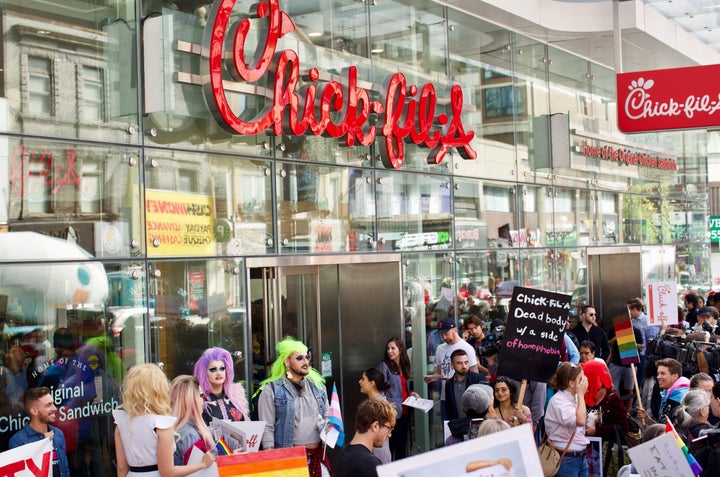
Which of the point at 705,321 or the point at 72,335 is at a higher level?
the point at 72,335

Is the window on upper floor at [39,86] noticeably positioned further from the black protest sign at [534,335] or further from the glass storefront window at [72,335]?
the black protest sign at [534,335]

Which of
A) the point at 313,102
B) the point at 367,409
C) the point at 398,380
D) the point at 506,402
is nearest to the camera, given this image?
the point at 367,409

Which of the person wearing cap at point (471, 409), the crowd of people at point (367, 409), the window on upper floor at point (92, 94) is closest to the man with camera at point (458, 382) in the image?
the crowd of people at point (367, 409)

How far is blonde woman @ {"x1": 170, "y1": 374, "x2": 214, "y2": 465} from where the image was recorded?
6.14 meters

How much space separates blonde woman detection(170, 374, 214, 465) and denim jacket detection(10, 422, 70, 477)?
55.2 inches

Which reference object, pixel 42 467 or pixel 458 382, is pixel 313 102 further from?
pixel 42 467

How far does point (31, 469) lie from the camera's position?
5492mm

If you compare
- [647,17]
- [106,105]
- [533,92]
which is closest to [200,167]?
[106,105]


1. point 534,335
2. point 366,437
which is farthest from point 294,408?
point 534,335

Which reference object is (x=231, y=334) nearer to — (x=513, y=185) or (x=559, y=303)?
(x=559, y=303)

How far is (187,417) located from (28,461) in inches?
44.2

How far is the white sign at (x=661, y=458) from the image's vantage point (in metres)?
5.33

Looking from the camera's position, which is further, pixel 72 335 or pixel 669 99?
pixel 669 99

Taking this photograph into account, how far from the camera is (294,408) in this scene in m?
7.62
